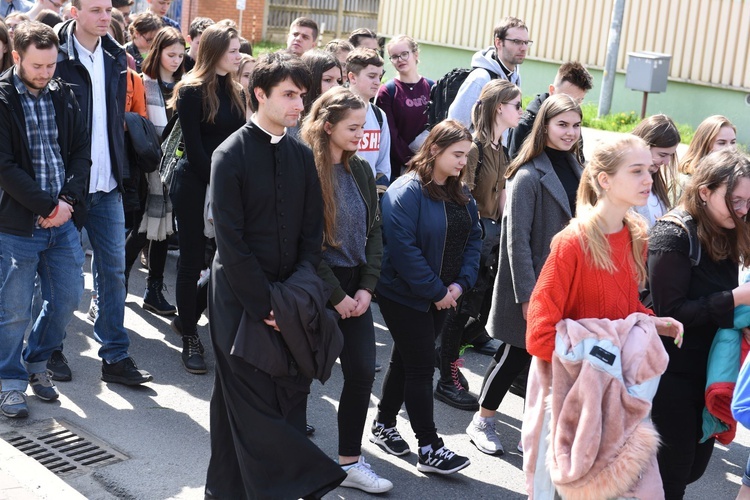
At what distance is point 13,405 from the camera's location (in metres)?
5.38

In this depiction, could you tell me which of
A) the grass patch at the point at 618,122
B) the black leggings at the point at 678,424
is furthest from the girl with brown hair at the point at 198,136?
the grass patch at the point at 618,122

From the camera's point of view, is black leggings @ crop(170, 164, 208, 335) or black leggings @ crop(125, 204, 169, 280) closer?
black leggings @ crop(170, 164, 208, 335)

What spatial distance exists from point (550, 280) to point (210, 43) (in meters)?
3.16

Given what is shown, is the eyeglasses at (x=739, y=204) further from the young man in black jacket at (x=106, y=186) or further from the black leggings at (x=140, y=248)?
the black leggings at (x=140, y=248)

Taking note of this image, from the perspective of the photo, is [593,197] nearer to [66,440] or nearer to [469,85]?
[66,440]

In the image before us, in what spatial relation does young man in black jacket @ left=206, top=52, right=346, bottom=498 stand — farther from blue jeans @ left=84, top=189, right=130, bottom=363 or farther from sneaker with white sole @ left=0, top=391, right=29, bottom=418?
blue jeans @ left=84, top=189, right=130, bottom=363

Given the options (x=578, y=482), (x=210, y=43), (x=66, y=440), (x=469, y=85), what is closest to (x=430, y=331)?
(x=578, y=482)

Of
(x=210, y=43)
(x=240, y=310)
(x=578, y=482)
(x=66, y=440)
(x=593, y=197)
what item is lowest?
(x=66, y=440)

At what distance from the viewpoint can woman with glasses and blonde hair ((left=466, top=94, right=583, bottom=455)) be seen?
5.20m

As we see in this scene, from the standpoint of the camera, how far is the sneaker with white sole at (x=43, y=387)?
222 inches

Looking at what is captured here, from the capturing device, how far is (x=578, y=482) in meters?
3.80

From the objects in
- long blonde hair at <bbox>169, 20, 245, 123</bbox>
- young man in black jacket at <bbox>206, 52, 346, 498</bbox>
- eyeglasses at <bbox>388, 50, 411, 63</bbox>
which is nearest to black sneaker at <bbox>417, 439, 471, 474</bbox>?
young man in black jacket at <bbox>206, 52, 346, 498</bbox>

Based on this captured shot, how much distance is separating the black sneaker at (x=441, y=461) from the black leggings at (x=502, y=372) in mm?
480

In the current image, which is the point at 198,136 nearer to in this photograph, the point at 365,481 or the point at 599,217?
the point at 365,481
